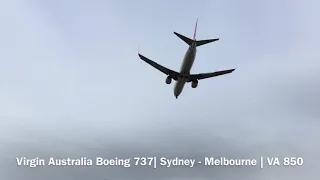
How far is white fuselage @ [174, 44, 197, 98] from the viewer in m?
92.8

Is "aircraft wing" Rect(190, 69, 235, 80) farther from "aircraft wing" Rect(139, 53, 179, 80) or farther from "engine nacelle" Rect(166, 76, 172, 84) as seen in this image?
"engine nacelle" Rect(166, 76, 172, 84)

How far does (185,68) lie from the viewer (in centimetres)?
9575

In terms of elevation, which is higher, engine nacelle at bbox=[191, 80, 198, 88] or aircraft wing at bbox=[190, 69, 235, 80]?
aircraft wing at bbox=[190, 69, 235, 80]

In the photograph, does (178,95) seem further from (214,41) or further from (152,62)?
(214,41)

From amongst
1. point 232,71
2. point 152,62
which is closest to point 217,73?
point 232,71

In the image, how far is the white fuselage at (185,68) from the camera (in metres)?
92.8

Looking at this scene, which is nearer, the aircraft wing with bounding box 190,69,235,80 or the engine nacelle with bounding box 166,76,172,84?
the aircraft wing with bounding box 190,69,235,80

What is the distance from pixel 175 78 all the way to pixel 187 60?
20.8 feet

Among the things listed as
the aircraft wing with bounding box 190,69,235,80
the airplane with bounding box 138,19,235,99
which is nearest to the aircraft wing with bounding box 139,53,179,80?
the airplane with bounding box 138,19,235,99

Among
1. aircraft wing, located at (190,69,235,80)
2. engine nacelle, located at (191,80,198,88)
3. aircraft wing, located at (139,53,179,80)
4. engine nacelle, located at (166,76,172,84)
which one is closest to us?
aircraft wing, located at (139,53,179,80)

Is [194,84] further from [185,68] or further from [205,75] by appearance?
[185,68]

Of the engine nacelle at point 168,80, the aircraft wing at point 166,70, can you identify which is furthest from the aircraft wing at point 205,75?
the engine nacelle at point 168,80

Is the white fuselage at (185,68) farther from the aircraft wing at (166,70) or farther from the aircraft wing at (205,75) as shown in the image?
the aircraft wing at (205,75)

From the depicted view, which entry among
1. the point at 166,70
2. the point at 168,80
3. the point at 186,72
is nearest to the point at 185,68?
the point at 186,72
